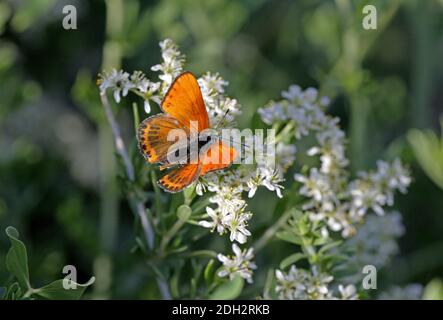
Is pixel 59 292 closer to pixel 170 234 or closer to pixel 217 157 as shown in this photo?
pixel 170 234

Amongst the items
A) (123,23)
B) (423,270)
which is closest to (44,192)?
(123,23)

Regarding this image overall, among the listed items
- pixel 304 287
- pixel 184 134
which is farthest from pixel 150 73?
pixel 304 287

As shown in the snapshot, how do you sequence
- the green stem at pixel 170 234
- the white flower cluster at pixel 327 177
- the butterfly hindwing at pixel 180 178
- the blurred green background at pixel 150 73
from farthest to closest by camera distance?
the blurred green background at pixel 150 73
the white flower cluster at pixel 327 177
the green stem at pixel 170 234
the butterfly hindwing at pixel 180 178

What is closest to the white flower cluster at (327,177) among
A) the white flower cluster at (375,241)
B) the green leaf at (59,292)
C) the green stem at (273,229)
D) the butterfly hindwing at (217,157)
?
the green stem at (273,229)

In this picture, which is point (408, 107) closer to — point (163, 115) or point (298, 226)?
point (298, 226)

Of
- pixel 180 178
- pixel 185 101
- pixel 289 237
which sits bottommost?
pixel 289 237

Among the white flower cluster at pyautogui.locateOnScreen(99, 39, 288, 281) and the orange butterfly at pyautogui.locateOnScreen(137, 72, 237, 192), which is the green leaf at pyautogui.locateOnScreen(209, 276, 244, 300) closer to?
the white flower cluster at pyautogui.locateOnScreen(99, 39, 288, 281)

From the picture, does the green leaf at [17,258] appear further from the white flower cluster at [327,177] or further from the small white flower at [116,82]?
the white flower cluster at [327,177]
